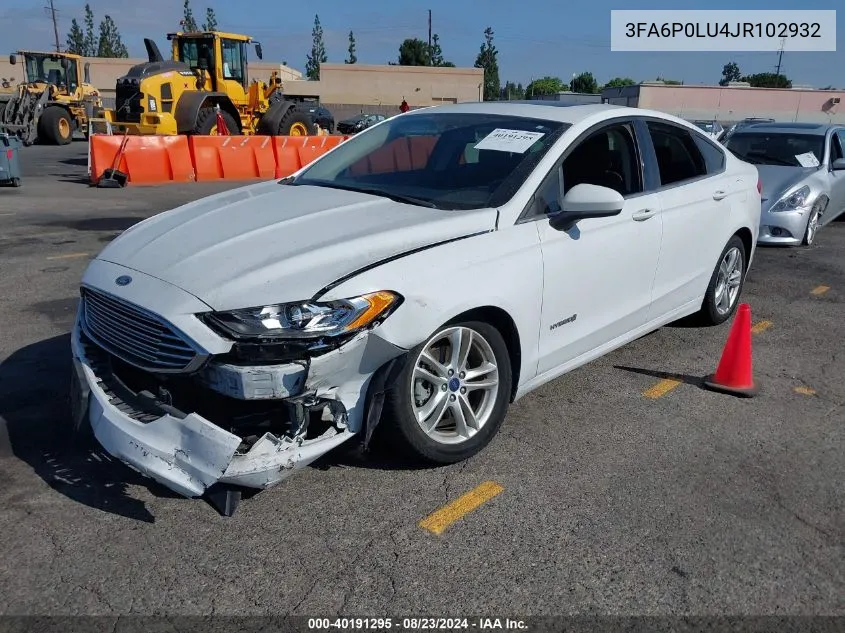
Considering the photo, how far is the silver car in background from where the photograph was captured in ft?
29.9

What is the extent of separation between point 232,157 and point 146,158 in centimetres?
195

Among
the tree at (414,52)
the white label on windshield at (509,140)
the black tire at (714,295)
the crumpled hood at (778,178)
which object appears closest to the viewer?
the white label on windshield at (509,140)

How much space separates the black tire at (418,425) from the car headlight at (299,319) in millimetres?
334

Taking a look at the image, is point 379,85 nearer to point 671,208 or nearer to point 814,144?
point 814,144

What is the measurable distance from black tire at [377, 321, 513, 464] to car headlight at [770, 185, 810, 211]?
22.8ft

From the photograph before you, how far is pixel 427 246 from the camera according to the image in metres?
3.28

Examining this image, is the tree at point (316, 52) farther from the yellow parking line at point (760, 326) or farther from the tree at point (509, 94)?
the yellow parking line at point (760, 326)

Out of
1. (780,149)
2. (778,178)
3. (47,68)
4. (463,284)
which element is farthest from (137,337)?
(47,68)

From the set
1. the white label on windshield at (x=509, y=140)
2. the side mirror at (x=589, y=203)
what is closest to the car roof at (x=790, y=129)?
the white label on windshield at (x=509, y=140)

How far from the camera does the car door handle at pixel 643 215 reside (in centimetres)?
434

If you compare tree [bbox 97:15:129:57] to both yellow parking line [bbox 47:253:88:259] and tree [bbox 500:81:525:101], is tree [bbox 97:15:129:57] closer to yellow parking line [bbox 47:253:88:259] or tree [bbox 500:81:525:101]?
tree [bbox 500:81:525:101]

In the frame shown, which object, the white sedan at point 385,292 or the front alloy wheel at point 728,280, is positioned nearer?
the white sedan at point 385,292

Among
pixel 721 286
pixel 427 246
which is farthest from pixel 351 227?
pixel 721 286

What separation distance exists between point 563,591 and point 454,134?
2.76 m
